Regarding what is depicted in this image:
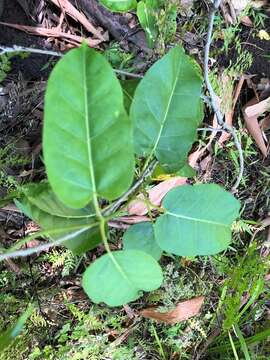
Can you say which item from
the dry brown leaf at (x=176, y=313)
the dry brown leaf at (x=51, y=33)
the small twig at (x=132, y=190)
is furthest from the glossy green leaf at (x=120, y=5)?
the dry brown leaf at (x=176, y=313)

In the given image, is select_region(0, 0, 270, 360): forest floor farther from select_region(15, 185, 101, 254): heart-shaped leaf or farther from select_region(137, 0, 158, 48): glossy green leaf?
select_region(15, 185, 101, 254): heart-shaped leaf

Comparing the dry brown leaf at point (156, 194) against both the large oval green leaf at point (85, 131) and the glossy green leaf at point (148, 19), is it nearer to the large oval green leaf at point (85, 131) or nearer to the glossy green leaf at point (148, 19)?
the glossy green leaf at point (148, 19)

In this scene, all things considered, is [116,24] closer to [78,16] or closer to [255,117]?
[78,16]

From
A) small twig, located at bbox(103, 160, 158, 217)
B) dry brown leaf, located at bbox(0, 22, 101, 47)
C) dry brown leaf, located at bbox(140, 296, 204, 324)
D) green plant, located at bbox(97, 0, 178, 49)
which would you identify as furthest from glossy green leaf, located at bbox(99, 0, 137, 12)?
dry brown leaf, located at bbox(140, 296, 204, 324)

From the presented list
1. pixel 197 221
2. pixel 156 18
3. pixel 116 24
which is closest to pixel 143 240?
pixel 197 221

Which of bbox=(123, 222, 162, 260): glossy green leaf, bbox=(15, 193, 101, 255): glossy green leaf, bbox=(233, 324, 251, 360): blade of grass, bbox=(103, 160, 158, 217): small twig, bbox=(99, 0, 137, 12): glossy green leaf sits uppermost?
bbox=(99, 0, 137, 12): glossy green leaf
